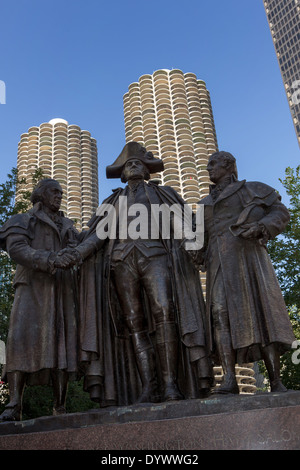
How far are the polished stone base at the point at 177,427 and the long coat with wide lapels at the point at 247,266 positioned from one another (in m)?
0.82

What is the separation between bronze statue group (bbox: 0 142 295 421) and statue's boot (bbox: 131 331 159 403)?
0.01 m

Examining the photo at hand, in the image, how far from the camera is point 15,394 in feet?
19.2

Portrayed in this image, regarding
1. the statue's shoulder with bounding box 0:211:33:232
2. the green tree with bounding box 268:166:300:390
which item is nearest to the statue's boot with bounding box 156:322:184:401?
the statue's shoulder with bounding box 0:211:33:232

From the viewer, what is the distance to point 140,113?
10231 centimetres

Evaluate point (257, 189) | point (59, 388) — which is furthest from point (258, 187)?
point (59, 388)

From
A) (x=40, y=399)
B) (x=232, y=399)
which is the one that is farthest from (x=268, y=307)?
(x=40, y=399)

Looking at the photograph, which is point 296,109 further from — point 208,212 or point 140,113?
point 208,212

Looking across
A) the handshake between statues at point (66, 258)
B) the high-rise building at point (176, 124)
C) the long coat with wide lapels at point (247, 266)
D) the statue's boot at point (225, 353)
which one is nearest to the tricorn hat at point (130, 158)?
the long coat with wide lapels at point (247, 266)

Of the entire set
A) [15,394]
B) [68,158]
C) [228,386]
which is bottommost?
[228,386]

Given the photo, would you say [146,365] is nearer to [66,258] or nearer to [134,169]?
[66,258]

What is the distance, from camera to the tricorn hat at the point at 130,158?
7332mm

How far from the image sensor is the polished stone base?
4.08 m

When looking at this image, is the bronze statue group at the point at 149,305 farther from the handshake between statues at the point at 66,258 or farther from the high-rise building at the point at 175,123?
the high-rise building at the point at 175,123

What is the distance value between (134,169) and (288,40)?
111 metres
